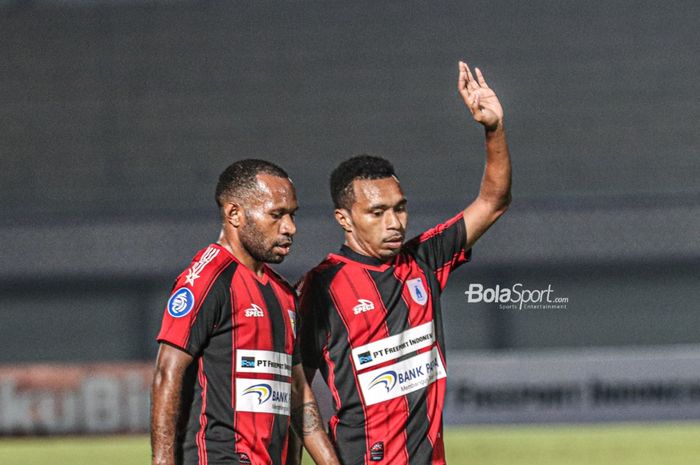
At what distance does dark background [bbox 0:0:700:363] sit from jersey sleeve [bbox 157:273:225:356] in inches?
452

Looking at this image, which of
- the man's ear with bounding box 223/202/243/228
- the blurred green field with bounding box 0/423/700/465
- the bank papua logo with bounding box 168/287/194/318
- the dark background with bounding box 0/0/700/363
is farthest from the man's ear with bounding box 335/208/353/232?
the dark background with bounding box 0/0/700/363

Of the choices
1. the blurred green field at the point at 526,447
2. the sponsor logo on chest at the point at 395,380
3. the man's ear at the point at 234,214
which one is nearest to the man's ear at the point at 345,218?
the sponsor logo on chest at the point at 395,380

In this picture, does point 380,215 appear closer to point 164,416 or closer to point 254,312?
point 254,312

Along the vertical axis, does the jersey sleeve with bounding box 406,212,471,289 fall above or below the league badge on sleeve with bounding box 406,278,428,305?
above

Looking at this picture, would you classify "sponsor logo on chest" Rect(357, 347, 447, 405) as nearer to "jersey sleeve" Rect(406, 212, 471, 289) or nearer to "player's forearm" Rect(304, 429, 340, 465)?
"player's forearm" Rect(304, 429, 340, 465)

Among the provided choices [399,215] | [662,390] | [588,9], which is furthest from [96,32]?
[399,215]

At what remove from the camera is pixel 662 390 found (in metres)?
10.9

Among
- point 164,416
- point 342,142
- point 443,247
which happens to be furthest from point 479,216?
point 342,142

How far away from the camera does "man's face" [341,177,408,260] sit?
4031mm

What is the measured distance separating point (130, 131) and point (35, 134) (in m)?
1.43

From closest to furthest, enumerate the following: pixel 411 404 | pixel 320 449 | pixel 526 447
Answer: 1. pixel 320 449
2. pixel 411 404
3. pixel 526 447

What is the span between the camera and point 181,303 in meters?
3.27

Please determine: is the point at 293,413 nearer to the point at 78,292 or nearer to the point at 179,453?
the point at 179,453

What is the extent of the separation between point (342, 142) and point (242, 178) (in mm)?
12850
